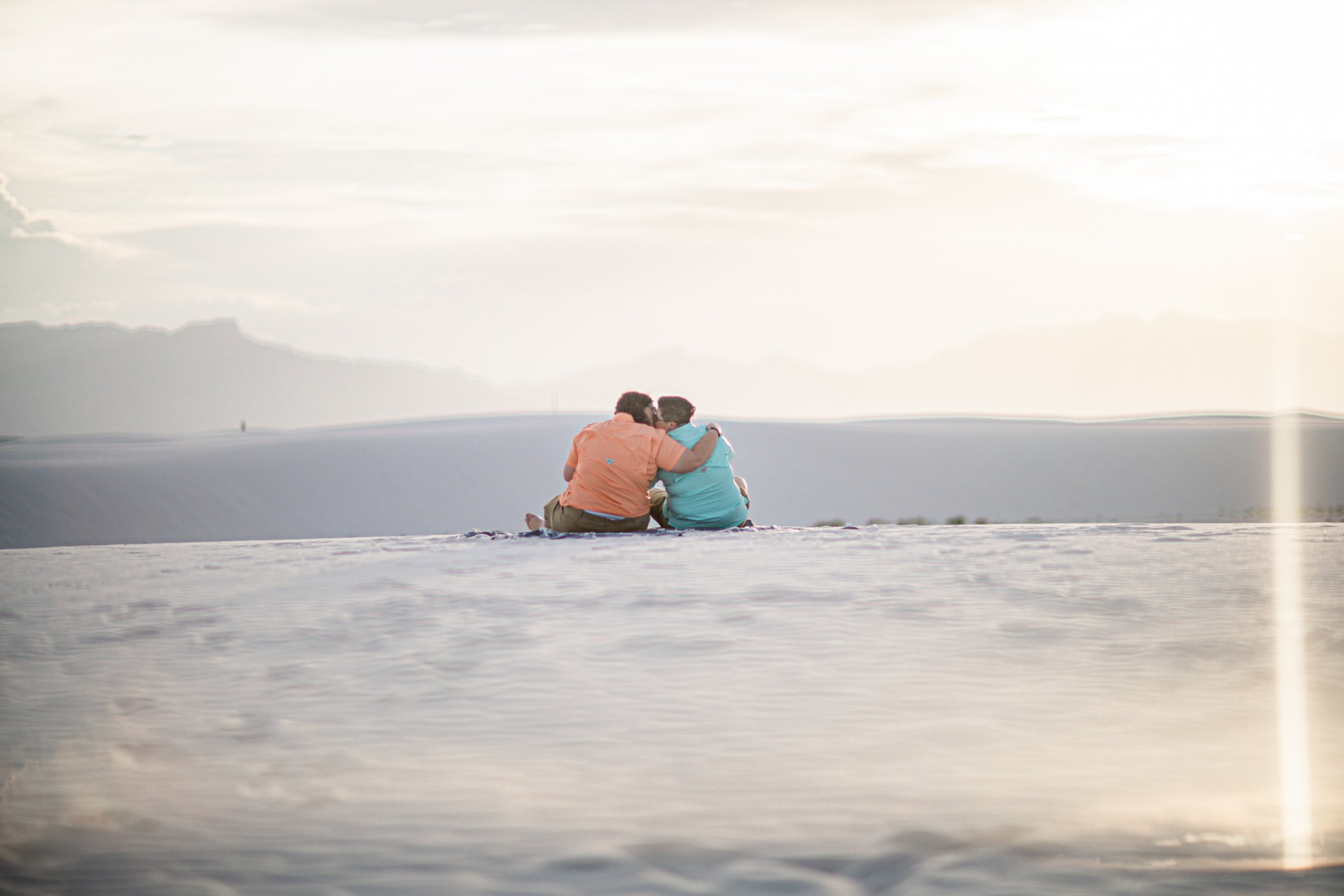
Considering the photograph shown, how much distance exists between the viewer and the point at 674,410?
25.6 ft

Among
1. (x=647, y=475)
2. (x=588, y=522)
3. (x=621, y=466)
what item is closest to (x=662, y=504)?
(x=588, y=522)

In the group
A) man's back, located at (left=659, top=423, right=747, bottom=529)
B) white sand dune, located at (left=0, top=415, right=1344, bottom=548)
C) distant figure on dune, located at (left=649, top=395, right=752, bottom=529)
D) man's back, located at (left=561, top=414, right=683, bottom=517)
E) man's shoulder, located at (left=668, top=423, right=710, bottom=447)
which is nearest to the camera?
man's back, located at (left=561, top=414, right=683, bottom=517)

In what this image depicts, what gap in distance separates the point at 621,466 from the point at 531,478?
12.2 metres

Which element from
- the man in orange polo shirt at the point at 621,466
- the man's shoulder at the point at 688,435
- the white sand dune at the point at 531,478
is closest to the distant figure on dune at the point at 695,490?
the man's shoulder at the point at 688,435

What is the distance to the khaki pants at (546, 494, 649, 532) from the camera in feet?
26.1

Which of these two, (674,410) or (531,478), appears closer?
(674,410)

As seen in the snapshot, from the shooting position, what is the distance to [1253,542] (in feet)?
24.5

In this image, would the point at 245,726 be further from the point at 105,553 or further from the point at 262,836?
the point at 105,553

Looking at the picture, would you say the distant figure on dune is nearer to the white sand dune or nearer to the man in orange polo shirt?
the man in orange polo shirt

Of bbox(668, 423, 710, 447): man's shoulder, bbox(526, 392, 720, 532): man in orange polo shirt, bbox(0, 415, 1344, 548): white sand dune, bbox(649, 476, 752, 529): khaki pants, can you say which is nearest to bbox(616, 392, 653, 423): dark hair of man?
bbox(526, 392, 720, 532): man in orange polo shirt

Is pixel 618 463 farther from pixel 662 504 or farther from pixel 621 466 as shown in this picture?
pixel 662 504

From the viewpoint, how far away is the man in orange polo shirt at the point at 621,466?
7480mm

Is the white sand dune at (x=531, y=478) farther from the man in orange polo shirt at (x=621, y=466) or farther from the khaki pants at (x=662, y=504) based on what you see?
the man in orange polo shirt at (x=621, y=466)

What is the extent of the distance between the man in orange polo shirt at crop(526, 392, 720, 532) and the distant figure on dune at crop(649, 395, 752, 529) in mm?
128
